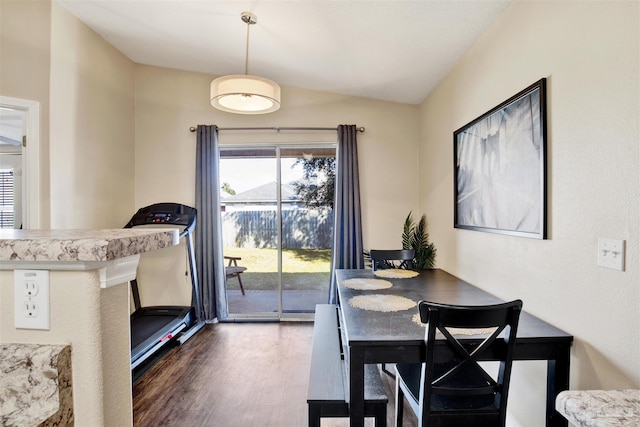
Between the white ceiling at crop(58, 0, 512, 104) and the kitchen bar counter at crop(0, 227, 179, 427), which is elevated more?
the white ceiling at crop(58, 0, 512, 104)

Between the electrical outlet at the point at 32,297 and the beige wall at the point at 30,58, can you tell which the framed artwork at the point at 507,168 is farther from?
the beige wall at the point at 30,58

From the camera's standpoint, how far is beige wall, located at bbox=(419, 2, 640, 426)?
1.22 metres

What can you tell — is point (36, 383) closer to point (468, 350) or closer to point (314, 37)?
point (468, 350)

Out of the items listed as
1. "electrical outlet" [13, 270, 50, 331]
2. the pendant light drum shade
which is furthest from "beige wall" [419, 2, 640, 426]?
"electrical outlet" [13, 270, 50, 331]

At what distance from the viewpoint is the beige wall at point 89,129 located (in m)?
2.83

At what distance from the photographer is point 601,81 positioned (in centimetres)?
133

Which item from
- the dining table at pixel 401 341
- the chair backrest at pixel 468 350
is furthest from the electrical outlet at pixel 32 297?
the chair backrest at pixel 468 350

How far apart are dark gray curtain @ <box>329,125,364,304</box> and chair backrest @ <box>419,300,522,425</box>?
2.32 m

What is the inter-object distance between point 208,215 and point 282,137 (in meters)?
1.34

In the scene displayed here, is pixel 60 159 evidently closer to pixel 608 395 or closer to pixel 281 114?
pixel 281 114

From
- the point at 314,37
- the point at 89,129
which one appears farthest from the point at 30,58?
the point at 314,37

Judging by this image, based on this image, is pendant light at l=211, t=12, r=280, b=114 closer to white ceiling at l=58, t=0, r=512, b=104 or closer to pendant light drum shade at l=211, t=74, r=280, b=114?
pendant light drum shade at l=211, t=74, r=280, b=114

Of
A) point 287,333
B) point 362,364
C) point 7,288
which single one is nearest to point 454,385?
point 362,364

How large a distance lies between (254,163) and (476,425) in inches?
138
